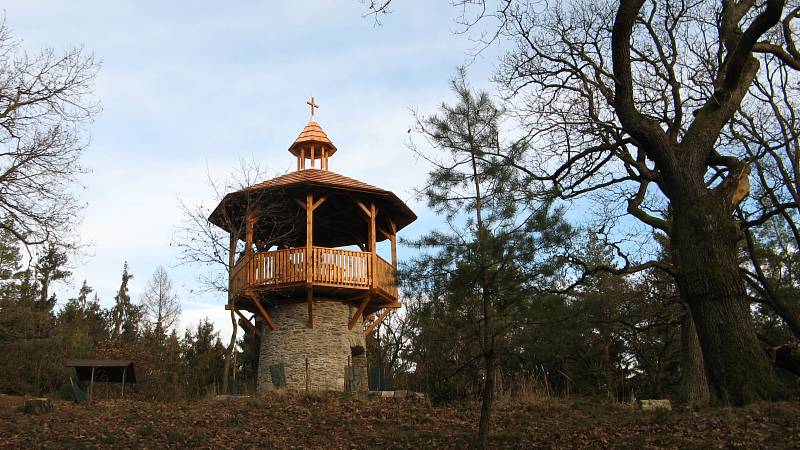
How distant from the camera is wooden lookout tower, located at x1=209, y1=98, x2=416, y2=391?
1748cm

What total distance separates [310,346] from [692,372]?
28.3 ft

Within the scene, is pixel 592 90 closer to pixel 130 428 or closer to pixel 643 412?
pixel 643 412

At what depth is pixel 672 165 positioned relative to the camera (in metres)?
9.23

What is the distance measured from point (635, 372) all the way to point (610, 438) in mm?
15309

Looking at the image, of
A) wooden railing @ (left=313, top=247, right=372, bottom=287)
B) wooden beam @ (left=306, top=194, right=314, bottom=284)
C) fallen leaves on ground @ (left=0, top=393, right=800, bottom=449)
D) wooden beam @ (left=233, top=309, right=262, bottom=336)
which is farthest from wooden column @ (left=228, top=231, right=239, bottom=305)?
→ fallen leaves on ground @ (left=0, top=393, right=800, bottom=449)

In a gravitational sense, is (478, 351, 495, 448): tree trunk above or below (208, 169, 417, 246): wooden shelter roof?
below

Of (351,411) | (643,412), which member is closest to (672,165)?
(643,412)

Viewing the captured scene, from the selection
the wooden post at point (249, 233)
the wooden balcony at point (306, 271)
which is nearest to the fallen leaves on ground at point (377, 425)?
the wooden balcony at point (306, 271)

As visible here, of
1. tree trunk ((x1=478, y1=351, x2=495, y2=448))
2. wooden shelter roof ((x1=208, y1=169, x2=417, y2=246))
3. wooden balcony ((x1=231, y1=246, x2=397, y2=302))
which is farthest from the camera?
wooden shelter roof ((x1=208, y1=169, x2=417, y2=246))

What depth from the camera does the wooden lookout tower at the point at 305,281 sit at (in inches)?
688

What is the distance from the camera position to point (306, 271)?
1719cm

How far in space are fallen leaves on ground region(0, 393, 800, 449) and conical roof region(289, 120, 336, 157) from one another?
26.2 feet

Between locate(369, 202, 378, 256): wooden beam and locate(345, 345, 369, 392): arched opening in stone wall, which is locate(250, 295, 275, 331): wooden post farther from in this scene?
locate(369, 202, 378, 256): wooden beam

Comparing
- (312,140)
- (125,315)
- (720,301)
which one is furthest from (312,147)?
(125,315)
